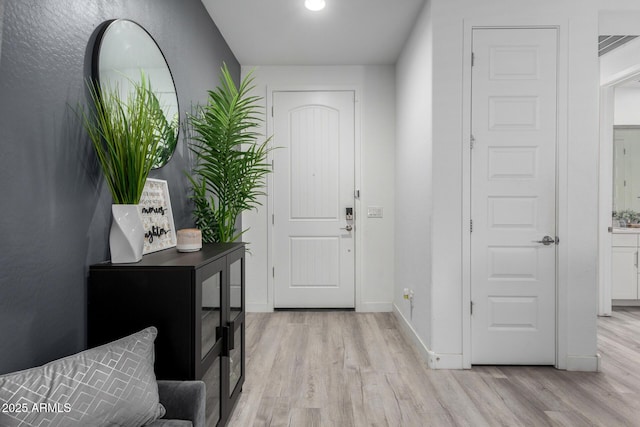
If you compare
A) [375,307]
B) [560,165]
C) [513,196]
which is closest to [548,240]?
[513,196]

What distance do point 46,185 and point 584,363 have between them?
10.5 feet

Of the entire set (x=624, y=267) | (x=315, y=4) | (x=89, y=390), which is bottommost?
(x=624, y=267)

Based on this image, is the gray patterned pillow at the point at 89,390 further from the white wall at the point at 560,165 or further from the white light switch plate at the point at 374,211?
the white light switch plate at the point at 374,211

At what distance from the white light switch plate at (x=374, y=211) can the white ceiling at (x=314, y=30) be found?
5.01 feet

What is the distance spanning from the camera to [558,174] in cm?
254

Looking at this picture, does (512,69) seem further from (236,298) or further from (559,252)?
(236,298)

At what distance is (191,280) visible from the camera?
1.37 meters

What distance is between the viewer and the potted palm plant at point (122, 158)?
138 cm

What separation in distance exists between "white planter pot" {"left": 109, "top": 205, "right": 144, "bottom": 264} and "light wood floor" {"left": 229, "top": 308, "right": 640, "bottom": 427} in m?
1.07

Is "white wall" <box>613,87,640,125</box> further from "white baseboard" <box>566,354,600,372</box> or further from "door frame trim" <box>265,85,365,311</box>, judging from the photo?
"white baseboard" <box>566,354,600,372</box>

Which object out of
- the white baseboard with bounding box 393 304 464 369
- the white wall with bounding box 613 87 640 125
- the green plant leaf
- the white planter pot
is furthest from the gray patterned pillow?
the white wall with bounding box 613 87 640 125

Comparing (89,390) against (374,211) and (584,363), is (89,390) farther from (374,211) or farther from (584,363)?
(374,211)

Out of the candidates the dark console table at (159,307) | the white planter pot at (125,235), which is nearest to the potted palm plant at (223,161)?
the white planter pot at (125,235)

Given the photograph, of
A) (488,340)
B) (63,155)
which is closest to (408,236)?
(488,340)
